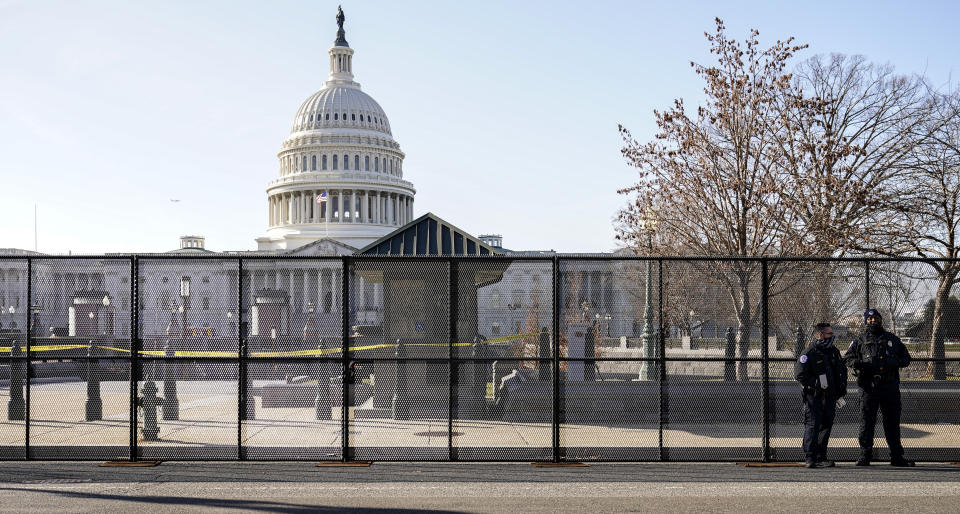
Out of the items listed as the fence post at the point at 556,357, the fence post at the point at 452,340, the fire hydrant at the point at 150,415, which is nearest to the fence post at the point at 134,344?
the fire hydrant at the point at 150,415

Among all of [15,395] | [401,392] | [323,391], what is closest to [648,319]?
[401,392]

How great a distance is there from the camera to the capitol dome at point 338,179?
126875 mm

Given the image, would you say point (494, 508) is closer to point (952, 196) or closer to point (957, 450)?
point (957, 450)

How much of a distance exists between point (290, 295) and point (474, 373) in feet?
9.74

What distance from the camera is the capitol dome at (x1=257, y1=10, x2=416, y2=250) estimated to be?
4995 inches

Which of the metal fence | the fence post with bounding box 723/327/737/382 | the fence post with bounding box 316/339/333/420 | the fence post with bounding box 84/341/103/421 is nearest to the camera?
the metal fence

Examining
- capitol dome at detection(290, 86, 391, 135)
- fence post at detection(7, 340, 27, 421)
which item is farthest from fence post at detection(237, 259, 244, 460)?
capitol dome at detection(290, 86, 391, 135)

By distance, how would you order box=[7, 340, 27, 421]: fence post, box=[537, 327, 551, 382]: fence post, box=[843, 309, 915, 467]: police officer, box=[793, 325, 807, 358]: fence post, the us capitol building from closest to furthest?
box=[843, 309, 915, 467]: police officer → the us capitol building → box=[793, 325, 807, 358]: fence post → box=[7, 340, 27, 421]: fence post → box=[537, 327, 551, 382]: fence post

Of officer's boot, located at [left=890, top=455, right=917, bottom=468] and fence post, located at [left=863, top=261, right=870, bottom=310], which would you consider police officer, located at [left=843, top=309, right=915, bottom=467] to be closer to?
officer's boot, located at [left=890, top=455, right=917, bottom=468]

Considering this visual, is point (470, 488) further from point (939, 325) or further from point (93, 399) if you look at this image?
point (93, 399)

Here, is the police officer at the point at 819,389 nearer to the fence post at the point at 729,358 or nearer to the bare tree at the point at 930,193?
the fence post at the point at 729,358

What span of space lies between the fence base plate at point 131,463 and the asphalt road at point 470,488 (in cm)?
16

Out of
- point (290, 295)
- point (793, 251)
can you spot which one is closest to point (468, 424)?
point (290, 295)

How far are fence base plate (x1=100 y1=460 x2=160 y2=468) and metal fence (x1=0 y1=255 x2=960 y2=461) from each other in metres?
0.18
